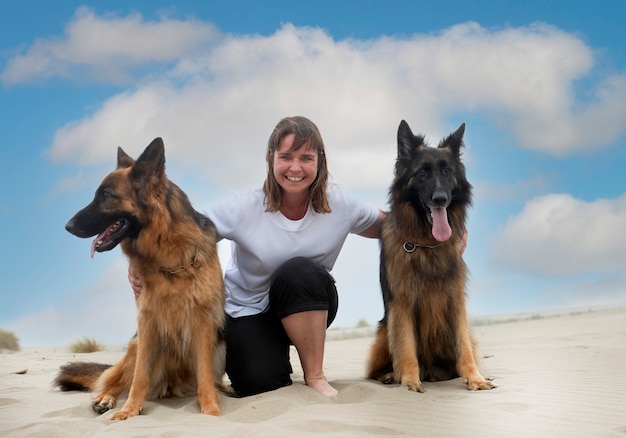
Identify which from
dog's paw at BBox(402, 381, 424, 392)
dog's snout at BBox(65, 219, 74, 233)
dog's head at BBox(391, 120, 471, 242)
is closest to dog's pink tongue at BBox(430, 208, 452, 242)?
dog's head at BBox(391, 120, 471, 242)

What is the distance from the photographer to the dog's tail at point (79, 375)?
4.98m

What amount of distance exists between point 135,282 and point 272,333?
114 cm

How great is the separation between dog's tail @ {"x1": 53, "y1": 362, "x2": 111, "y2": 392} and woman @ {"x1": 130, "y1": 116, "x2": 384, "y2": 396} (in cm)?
129

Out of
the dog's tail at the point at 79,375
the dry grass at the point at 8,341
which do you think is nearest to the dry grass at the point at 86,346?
the dry grass at the point at 8,341

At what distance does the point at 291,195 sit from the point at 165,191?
1.03m

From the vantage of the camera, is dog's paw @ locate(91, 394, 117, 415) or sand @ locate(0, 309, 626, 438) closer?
sand @ locate(0, 309, 626, 438)

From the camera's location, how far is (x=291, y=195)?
4590 mm

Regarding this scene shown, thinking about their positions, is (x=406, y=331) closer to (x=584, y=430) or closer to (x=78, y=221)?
(x=584, y=430)

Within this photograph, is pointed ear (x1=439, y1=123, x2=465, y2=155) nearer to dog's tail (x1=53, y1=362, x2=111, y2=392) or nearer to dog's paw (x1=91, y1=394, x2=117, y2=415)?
dog's paw (x1=91, y1=394, x2=117, y2=415)

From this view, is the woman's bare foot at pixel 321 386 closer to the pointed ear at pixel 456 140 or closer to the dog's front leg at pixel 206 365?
the dog's front leg at pixel 206 365

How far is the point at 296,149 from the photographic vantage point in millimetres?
4371

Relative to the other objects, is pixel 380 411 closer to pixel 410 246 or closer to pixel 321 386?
pixel 321 386

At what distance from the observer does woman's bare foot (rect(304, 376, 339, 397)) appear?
4176 mm

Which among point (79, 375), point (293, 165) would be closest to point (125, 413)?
point (79, 375)
